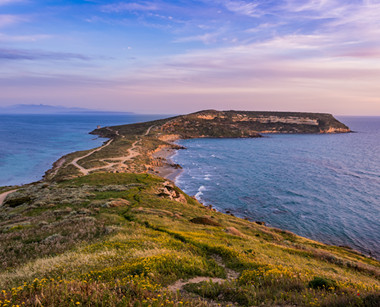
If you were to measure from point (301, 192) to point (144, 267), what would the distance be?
54999 mm

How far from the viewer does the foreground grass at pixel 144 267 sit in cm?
663

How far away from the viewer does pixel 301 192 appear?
5500cm

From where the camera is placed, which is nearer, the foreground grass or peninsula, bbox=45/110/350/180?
the foreground grass

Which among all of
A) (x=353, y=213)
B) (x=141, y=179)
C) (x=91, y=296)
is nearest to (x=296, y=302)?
(x=91, y=296)

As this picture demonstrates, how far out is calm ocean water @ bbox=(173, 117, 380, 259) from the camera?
125ft

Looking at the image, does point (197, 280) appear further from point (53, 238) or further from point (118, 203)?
point (118, 203)

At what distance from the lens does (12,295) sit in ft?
20.3

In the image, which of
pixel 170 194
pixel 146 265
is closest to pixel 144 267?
pixel 146 265

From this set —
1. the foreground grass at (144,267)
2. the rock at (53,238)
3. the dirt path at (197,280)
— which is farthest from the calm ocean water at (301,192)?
the rock at (53,238)

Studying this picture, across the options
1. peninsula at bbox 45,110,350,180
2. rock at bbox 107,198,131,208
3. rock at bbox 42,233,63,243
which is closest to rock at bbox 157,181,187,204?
rock at bbox 107,198,131,208

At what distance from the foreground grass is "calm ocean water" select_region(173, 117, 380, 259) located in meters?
18.6

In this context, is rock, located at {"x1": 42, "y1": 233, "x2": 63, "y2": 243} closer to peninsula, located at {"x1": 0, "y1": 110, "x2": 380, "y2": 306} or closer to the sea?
peninsula, located at {"x1": 0, "y1": 110, "x2": 380, "y2": 306}

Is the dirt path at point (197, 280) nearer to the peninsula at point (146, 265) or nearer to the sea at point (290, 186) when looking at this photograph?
the peninsula at point (146, 265)

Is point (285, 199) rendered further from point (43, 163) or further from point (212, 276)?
point (43, 163)
